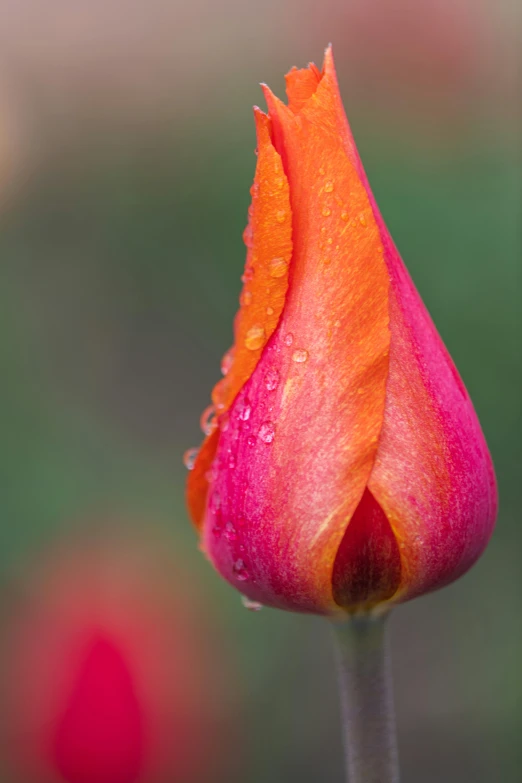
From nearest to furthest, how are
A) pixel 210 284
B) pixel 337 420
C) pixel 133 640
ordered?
1. pixel 337 420
2. pixel 133 640
3. pixel 210 284

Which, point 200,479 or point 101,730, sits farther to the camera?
point 101,730

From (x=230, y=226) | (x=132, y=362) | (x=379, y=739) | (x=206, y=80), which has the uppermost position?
(x=206, y=80)

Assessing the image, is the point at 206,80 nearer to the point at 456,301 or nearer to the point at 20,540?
the point at 456,301

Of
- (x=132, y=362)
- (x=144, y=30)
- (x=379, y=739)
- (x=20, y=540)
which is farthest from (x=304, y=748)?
(x=144, y=30)

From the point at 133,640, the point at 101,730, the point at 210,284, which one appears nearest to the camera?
the point at 101,730

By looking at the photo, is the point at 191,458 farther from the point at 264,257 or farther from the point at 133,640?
the point at 133,640

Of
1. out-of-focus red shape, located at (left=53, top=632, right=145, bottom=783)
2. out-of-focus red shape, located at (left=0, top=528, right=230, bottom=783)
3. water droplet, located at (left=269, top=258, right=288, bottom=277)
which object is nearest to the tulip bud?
water droplet, located at (left=269, top=258, right=288, bottom=277)

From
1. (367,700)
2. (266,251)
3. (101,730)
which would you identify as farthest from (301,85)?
(101,730)
